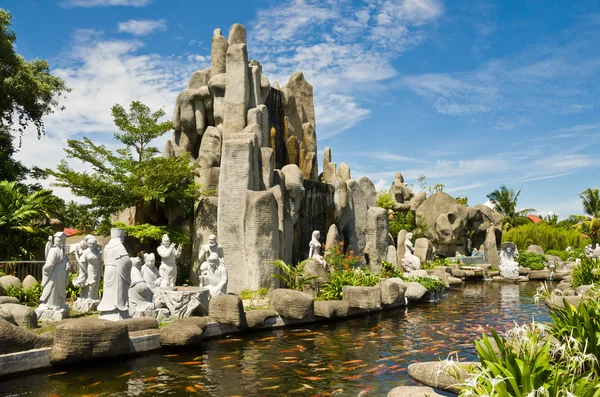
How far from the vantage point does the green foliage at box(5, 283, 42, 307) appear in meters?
13.9

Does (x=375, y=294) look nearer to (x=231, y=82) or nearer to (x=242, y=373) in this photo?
(x=242, y=373)

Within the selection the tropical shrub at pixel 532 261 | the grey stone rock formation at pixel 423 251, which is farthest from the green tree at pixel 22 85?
the tropical shrub at pixel 532 261

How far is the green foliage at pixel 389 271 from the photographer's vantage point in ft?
71.9

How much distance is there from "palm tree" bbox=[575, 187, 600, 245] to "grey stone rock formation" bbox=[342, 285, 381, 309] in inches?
1465

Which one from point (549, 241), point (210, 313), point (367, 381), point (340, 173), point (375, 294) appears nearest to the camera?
point (367, 381)

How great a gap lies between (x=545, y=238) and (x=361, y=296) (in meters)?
36.1

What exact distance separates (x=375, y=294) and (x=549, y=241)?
118 ft

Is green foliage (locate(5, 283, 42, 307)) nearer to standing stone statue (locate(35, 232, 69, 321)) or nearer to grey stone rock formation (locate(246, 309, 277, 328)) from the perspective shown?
standing stone statue (locate(35, 232, 69, 321))

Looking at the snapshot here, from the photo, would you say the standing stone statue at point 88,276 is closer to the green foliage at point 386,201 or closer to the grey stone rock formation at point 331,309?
the grey stone rock formation at point 331,309

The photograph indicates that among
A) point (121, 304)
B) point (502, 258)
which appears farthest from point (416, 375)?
point (502, 258)

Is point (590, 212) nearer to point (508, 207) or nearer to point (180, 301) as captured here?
point (508, 207)

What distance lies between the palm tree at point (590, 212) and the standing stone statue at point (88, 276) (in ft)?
143

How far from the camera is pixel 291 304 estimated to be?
1282 centimetres

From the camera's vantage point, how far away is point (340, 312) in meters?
14.0
